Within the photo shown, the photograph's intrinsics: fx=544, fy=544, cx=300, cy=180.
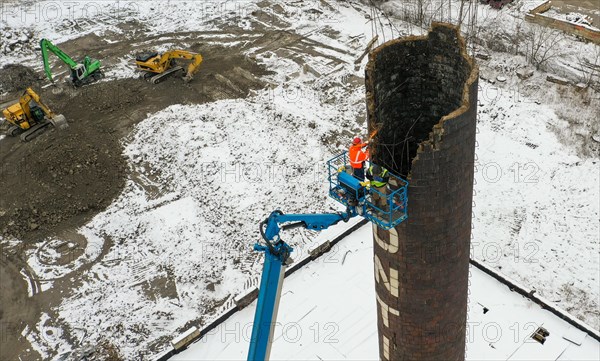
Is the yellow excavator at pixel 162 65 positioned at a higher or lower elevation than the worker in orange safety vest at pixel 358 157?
lower

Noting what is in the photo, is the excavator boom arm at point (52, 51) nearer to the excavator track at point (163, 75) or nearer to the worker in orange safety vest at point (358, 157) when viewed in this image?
the excavator track at point (163, 75)

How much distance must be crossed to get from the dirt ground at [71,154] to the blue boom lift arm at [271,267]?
1568 cm

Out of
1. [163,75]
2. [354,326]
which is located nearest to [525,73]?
[163,75]

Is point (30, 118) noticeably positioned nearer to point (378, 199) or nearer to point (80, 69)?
point (80, 69)

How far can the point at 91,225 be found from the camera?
28016mm

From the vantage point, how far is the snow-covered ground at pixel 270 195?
24.0 meters

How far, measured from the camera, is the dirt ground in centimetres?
2545

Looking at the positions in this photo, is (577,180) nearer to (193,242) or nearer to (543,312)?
(543,312)

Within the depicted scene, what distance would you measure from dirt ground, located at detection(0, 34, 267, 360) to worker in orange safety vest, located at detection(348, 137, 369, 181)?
1900cm

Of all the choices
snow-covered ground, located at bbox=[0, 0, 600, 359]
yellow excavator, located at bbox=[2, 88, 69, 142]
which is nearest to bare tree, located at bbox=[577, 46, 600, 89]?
snow-covered ground, located at bbox=[0, 0, 600, 359]

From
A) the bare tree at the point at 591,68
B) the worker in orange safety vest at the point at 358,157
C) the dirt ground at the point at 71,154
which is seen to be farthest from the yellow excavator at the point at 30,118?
the bare tree at the point at 591,68

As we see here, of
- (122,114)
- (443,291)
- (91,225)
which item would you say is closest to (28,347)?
(91,225)

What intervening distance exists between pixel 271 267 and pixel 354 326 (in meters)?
7.56

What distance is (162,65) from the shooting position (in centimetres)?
3731
